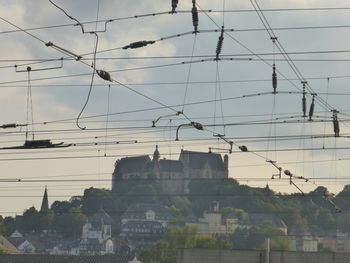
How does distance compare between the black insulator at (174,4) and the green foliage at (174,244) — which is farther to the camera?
the green foliage at (174,244)

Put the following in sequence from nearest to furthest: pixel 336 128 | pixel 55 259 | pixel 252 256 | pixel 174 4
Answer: pixel 174 4
pixel 336 128
pixel 252 256
pixel 55 259

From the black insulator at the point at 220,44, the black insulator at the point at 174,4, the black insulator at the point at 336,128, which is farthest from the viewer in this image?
the black insulator at the point at 336,128

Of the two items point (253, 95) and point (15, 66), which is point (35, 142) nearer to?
point (15, 66)

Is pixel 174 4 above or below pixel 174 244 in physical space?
above

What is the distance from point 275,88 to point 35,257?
8006 cm

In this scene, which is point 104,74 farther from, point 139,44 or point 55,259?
point 55,259

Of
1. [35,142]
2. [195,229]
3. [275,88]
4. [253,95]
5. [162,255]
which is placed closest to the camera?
[35,142]

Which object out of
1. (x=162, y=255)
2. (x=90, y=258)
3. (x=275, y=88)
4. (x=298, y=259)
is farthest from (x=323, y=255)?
(x=162, y=255)

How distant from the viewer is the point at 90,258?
109375 mm

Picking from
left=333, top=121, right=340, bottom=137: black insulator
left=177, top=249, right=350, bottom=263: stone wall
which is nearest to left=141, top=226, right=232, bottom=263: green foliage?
left=177, top=249, right=350, bottom=263: stone wall

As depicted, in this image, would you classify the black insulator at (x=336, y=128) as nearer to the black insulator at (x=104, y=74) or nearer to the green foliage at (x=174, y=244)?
the black insulator at (x=104, y=74)

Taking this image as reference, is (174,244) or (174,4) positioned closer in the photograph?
(174,4)

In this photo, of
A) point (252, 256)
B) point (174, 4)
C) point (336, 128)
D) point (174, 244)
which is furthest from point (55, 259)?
point (174, 4)

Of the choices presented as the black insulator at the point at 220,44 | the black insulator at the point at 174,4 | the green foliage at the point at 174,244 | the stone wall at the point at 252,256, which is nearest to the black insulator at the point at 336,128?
the black insulator at the point at 220,44
